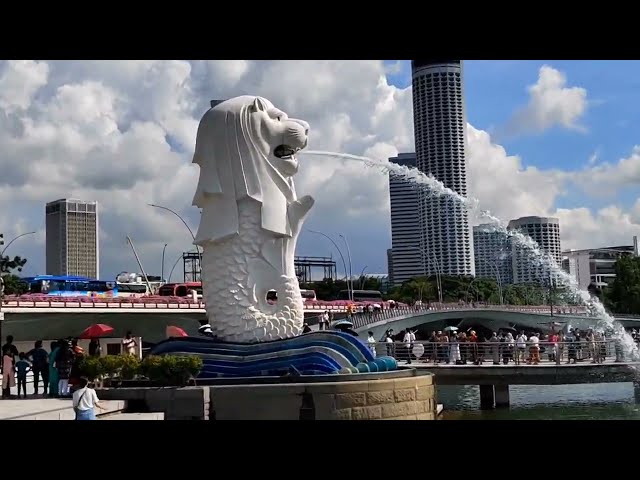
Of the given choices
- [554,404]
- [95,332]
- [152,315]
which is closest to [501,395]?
[554,404]

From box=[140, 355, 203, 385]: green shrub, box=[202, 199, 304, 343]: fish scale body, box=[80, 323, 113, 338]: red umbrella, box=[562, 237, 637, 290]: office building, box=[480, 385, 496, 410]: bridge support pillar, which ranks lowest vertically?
box=[480, 385, 496, 410]: bridge support pillar

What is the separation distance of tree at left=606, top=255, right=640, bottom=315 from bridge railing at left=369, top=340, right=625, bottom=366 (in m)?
48.9

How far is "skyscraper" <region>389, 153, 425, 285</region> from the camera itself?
95438mm

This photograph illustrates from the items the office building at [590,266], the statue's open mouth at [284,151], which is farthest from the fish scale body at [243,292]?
the office building at [590,266]

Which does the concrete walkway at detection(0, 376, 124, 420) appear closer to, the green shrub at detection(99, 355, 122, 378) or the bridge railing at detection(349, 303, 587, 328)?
the green shrub at detection(99, 355, 122, 378)

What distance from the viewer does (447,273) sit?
108 metres

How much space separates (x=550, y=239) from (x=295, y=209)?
107m

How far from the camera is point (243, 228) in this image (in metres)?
19.6

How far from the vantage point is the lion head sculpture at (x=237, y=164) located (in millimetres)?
19578

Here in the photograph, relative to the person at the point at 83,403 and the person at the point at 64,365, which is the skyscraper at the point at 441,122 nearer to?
the person at the point at 64,365

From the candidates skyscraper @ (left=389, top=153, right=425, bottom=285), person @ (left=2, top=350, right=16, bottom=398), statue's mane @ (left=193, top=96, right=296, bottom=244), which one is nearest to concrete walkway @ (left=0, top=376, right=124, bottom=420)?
person @ (left=2, top=350, right=16, bottom=398)

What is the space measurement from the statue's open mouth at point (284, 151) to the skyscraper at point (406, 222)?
67.0 metres

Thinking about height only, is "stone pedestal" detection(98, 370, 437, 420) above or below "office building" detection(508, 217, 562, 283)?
below
